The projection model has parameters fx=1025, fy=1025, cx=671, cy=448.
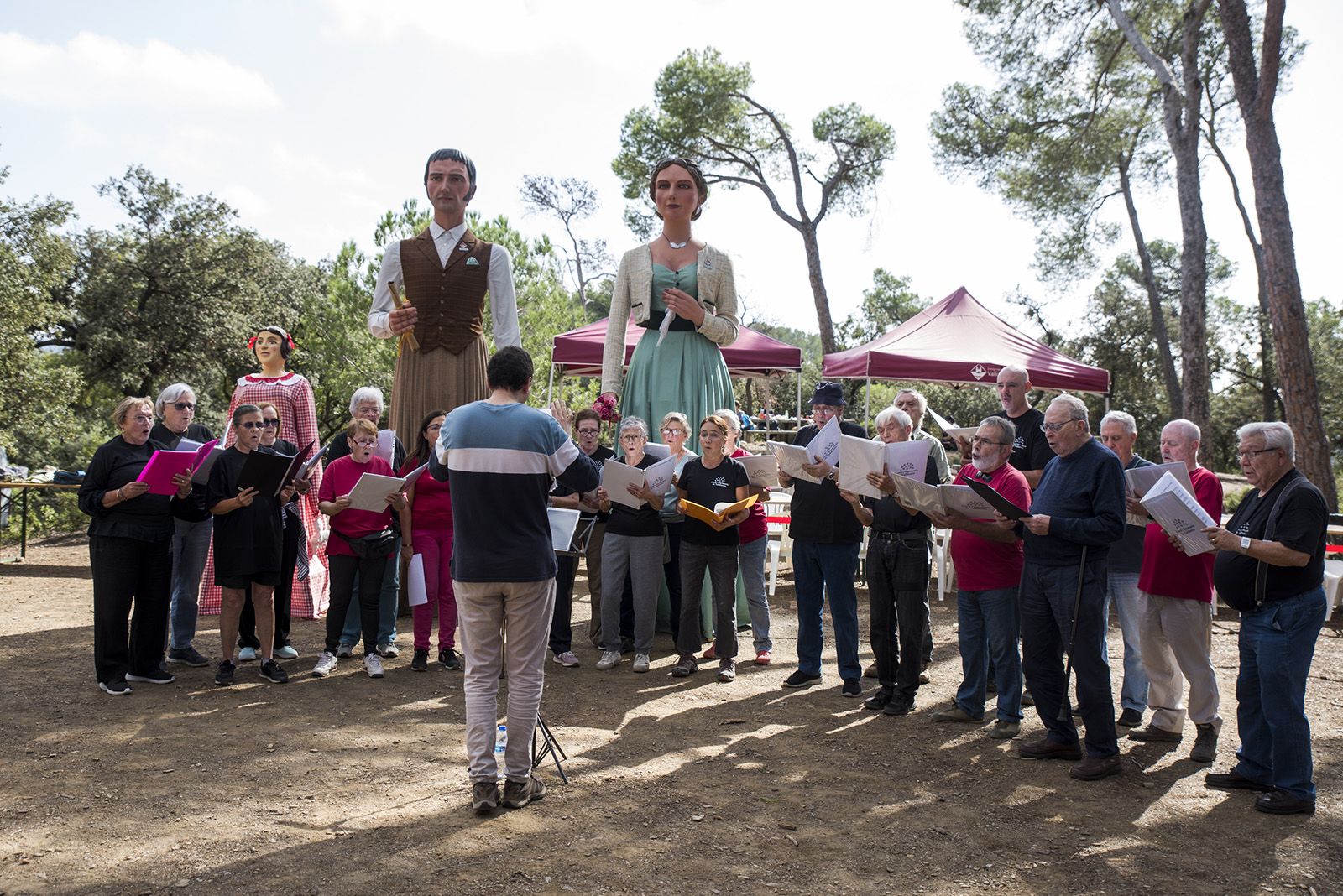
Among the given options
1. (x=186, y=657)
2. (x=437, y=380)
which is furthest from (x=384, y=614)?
(x=437, y=380)

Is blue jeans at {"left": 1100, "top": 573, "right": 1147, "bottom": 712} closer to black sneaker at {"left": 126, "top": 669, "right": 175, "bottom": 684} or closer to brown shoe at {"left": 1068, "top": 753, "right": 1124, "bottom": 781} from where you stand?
brown shoe at {"left": 1068, "top": 753, "right": 1124, "bottom": 781}

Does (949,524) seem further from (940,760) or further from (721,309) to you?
(721,309)

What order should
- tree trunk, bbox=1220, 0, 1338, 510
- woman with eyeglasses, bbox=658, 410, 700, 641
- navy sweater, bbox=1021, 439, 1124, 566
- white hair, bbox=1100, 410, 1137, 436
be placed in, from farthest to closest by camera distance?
tree trunk, bbox=1220, 0, 1338, 510
woman with eyeglasses, bbox=658, 410, 700, 641
white hair, bbox=1100, 410, 1137, 436
navy sweater, bbox=1021, 439, 1124, 566

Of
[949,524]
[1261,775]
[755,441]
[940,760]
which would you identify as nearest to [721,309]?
[949,524]

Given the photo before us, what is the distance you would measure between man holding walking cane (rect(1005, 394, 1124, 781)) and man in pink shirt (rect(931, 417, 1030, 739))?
1.16 ft

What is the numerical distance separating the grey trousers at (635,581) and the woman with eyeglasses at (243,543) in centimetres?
205

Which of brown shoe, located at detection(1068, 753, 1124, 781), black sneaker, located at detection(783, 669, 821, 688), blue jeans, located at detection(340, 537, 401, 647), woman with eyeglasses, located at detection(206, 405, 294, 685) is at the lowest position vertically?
brown shoe, located at detection(1068, 753, 1124, 781)

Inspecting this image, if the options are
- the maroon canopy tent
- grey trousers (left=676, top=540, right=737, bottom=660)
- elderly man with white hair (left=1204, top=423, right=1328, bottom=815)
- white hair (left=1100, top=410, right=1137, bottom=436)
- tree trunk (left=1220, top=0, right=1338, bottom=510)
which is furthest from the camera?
the maroon canopy tent

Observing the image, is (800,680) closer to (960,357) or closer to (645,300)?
(645,300)

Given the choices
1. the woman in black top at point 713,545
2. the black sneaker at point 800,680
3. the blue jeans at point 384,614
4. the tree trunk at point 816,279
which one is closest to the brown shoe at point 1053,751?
the black sneaker at point 800,680

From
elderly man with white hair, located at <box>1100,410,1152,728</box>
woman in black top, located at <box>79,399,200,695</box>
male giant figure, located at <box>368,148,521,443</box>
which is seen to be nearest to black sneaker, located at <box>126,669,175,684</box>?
woman in black top, located at <box>79,399,200,695</box>

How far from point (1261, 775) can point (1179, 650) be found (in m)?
0.81

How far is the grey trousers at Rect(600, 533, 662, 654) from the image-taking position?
22.3ft

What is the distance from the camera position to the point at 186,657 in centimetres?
673
